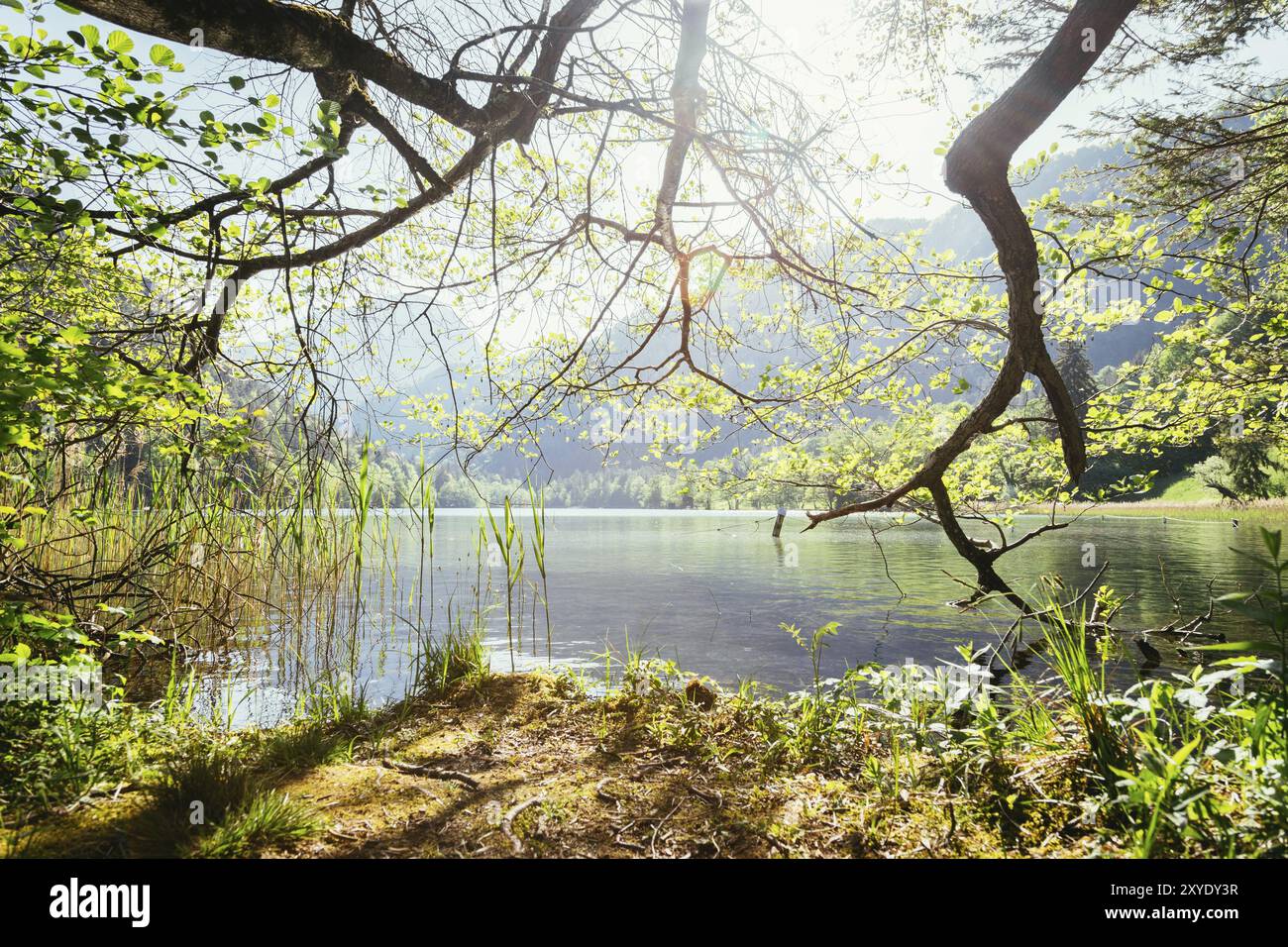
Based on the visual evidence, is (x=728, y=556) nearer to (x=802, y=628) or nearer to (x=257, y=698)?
(x=802, y=628)

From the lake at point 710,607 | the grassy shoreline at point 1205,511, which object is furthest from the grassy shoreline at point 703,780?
the grassy shoreline at point 1205,511

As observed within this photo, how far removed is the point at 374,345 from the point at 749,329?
2542 mm

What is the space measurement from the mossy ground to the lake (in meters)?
1.05

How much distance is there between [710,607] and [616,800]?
1108 centimetres

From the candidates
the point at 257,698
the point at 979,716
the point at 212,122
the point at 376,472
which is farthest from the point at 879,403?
the point at 257,698

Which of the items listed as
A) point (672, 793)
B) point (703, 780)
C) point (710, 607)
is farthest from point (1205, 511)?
point (672, 793)

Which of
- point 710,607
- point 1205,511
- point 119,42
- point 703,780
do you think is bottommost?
point 710,607

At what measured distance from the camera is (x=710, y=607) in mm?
13359

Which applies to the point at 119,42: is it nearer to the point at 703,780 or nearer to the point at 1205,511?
the point at 703,780

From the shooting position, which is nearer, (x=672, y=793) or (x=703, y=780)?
(x=672, y=793)

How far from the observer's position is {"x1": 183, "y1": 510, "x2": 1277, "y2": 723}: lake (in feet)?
19.4

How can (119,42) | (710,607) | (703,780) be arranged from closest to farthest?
(119,42)
(703,780)
(710,607)

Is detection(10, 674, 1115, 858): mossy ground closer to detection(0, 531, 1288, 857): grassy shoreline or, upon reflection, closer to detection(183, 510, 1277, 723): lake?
detection(0, 531, 1288, 857): grassy shoreline

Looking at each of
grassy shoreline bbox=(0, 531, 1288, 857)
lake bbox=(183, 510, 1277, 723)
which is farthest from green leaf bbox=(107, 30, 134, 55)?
lake bbox=(183, 510, 1277, 723)
